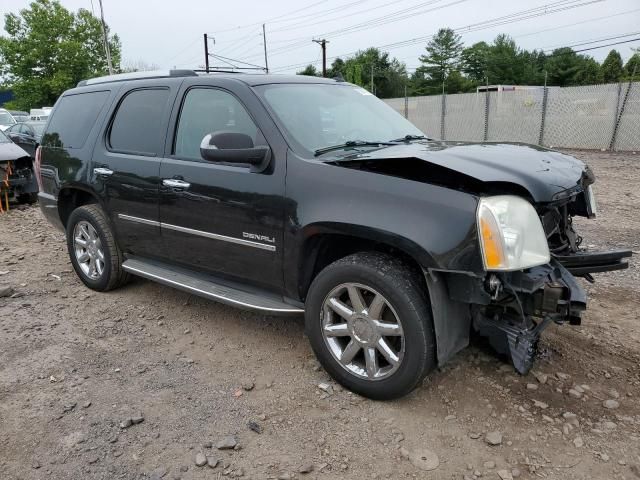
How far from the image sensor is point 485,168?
108 inches

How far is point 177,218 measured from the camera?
12.6 feet

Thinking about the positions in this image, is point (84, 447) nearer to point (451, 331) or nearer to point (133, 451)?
point (133, 451)

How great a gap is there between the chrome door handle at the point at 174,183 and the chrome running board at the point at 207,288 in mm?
693

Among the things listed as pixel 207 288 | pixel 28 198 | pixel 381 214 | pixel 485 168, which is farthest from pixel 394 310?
pixel 28 198

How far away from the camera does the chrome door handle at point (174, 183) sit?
3.71m

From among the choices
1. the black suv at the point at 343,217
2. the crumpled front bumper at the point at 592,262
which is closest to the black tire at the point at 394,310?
the black suv at the point at 343,217

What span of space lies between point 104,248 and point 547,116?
53.6 feet

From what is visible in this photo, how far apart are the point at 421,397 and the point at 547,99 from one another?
1669 cm

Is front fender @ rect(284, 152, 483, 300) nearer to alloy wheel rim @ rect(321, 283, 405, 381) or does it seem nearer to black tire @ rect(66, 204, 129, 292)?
alloy wheel rim @ rect(321, 283, 405, 381)

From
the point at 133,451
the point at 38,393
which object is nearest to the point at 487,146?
the point at 133,451

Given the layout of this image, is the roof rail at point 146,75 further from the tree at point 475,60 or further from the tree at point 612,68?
the tree at point 475,60

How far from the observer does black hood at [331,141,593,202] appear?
2.66m

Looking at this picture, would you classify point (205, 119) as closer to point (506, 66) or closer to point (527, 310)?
point (527, 310)

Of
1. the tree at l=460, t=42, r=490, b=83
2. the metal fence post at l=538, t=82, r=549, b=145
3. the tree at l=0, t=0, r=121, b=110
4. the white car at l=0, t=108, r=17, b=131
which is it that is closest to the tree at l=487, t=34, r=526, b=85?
the tree at l=460, t=42, r=490, b=83
